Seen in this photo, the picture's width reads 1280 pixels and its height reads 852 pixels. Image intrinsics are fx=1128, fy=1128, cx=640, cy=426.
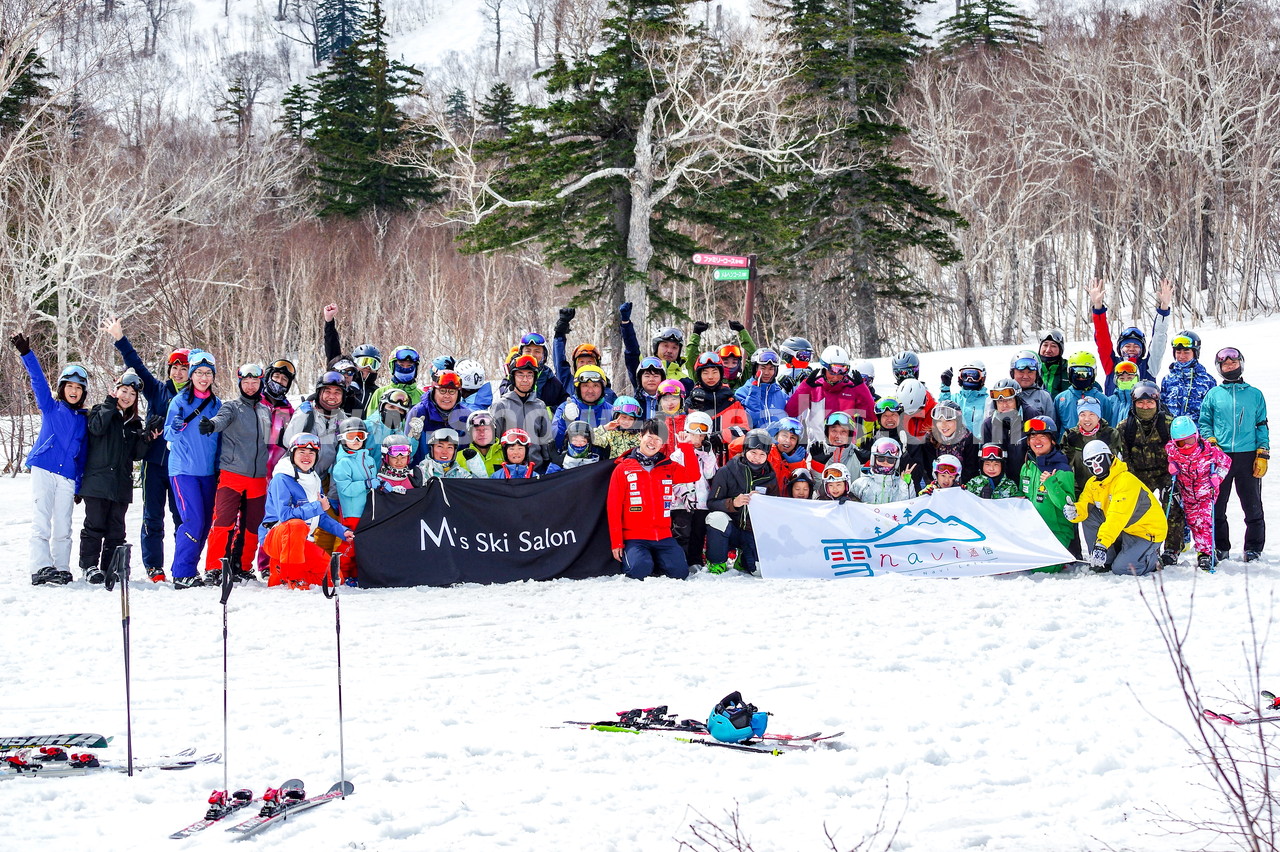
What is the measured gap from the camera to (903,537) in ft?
30.5

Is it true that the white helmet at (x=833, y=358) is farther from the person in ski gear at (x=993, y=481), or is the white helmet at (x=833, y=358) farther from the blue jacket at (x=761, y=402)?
the person in ski gear at (x=993, y=481)

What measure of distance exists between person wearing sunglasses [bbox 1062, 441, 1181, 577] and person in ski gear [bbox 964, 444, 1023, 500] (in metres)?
0.60

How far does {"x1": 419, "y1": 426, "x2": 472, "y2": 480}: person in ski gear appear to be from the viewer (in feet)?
32.1

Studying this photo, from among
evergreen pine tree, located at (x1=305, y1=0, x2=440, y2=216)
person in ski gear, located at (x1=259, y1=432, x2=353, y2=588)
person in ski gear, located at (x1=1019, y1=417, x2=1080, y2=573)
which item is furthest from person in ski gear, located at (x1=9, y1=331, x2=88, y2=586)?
evergreen pine tree, located at (x1=305, y1=0, x2=440, y2=216)

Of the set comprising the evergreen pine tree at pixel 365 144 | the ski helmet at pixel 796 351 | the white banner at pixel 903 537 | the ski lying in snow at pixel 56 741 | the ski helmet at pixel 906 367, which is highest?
the evergreen pine tree at pixel 365 144

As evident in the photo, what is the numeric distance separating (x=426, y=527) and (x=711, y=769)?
17.0 ft

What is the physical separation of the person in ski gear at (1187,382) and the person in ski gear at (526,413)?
18.0 feet

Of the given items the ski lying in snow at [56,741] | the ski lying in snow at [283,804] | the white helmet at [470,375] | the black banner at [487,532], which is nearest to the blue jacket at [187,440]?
the black banner at [487,532]

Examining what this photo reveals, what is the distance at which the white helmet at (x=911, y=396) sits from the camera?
10172 mm

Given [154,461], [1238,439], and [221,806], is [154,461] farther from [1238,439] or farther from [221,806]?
[1238,439]

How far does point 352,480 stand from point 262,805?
5.24 m

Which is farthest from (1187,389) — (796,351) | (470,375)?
(470,375)

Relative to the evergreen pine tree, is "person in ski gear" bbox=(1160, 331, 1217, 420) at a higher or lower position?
lower

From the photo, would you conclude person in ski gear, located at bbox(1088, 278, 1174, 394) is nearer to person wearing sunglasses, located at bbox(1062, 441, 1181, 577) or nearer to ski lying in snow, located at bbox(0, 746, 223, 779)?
person wearing sunglasses, located at bbox(1062, 441, 1181, 577)
